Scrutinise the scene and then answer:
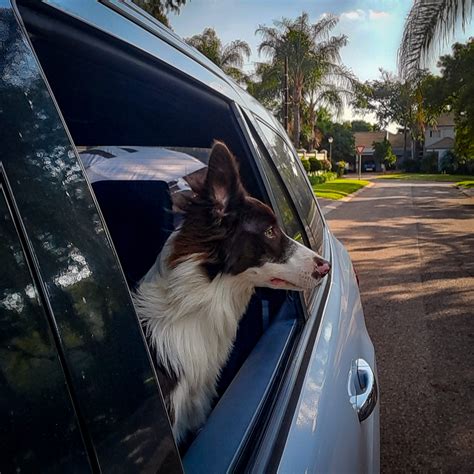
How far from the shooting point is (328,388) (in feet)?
5.35

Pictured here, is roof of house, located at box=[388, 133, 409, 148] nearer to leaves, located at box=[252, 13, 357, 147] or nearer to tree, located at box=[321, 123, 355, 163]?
tree, located at box=[321, 123, 355, 163]

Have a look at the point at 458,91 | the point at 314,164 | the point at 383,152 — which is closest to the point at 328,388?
the point at 458,91

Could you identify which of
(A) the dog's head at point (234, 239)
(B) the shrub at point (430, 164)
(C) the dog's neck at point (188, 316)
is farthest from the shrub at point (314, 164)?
(C) the dog's neck at point (188, 316)

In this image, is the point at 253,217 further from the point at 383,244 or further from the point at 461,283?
the point at 383,244

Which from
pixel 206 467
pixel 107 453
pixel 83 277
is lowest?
pixel 206 467

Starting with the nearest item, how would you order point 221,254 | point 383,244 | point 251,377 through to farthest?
1. point 251,377
2. point 221,254
3. point 383,244

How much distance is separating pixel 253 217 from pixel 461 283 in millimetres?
6972

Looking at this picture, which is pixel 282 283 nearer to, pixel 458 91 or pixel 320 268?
pixel 320 268

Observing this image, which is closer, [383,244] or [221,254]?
[221,254]

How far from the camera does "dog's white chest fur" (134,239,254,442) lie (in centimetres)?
166

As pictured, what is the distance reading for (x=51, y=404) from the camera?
0.76 metres

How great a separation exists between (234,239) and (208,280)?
205 mm

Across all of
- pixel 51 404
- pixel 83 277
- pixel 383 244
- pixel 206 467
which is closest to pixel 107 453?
pixel 51 404

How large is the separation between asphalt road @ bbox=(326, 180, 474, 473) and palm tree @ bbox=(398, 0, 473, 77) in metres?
3.92
